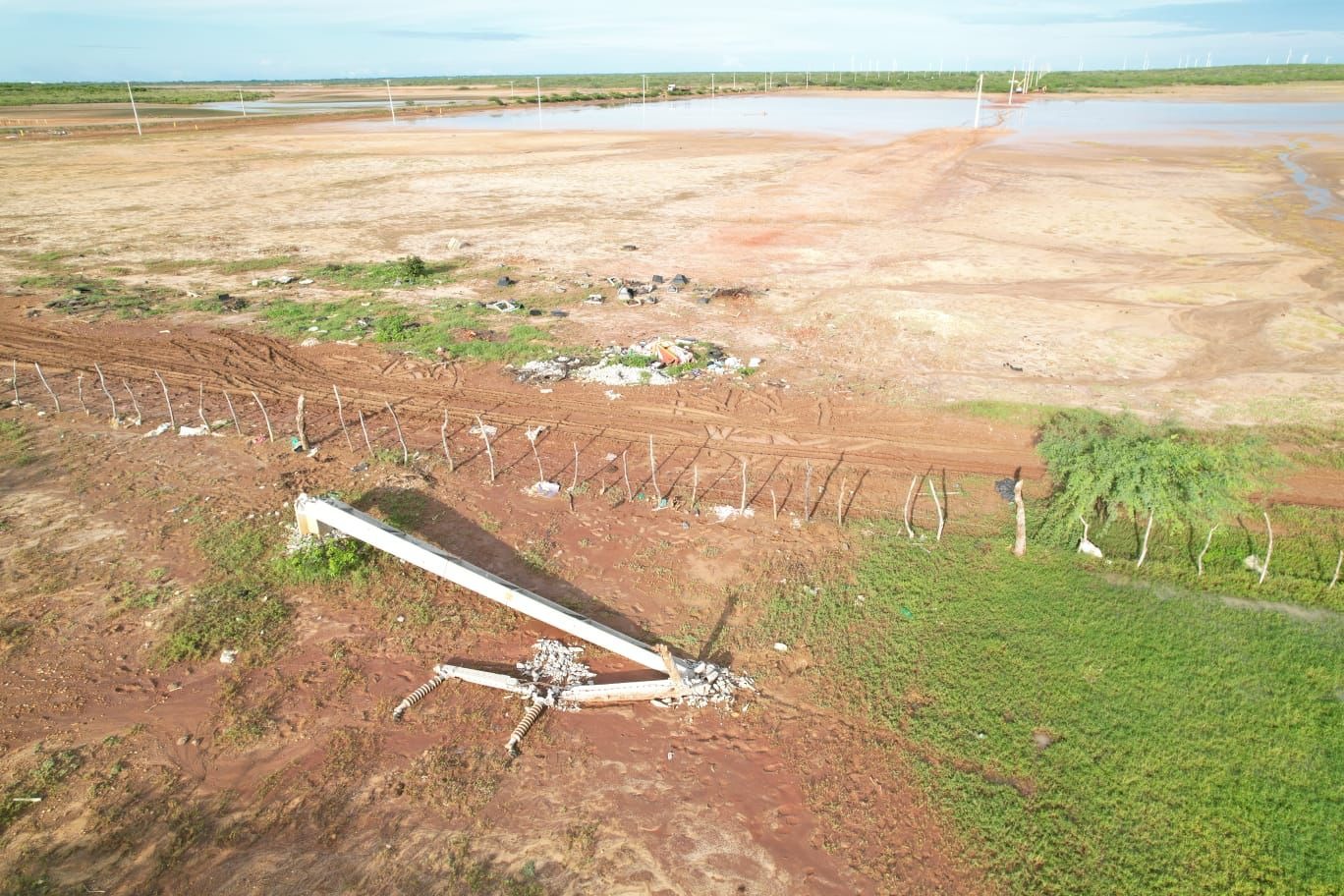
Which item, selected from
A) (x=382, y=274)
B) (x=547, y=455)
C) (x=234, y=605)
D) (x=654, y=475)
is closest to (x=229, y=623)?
(x=234, y=605)

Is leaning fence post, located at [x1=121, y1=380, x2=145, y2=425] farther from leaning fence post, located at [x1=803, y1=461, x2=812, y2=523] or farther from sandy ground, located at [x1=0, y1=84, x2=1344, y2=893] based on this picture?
leaning fence post, located at [x1=803, y1=461, x2=812, y2=523]

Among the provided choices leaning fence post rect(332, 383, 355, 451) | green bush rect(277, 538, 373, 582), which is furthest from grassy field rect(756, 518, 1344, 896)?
leaning fence post rect(332, 383, 355, 451)

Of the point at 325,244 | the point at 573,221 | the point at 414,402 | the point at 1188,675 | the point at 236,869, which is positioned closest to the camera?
the point at 236,869

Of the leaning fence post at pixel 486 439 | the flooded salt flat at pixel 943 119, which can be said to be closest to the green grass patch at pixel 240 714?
the leaning fence post at pixel 486 439

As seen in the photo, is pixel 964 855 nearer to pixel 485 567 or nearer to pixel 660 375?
pixel 485 567

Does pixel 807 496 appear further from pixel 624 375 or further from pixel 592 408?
pixel 624 375

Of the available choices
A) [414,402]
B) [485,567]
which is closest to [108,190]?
[414,402]

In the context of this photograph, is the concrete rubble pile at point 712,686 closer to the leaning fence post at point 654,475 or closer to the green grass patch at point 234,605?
the leaning fence post at point 654,475
